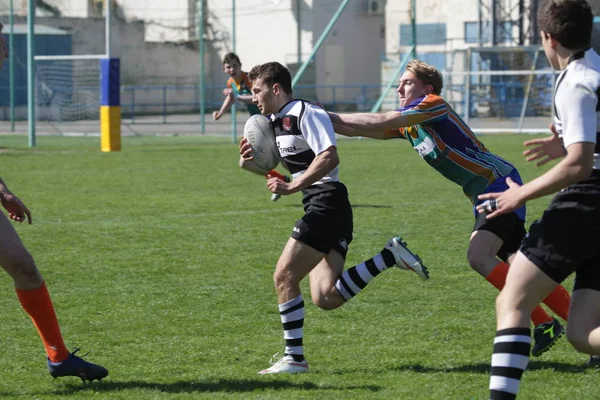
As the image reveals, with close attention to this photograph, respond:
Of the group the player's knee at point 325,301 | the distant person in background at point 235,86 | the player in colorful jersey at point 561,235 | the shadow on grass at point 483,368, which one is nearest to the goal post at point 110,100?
the distant person in background at point 235,86

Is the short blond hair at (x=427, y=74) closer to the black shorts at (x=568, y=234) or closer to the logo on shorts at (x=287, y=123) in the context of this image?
the logo on shorts at (x=287, y=123)

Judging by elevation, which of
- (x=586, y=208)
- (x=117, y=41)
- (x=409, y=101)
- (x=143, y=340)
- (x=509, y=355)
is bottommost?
(x=143, y=340)

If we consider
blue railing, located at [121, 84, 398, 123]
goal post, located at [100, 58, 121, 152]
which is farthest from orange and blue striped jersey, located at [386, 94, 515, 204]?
blue railing, located at [121, 84, 398, 123]

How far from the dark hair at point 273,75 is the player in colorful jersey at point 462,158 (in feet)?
1.13

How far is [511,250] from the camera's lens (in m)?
5.86

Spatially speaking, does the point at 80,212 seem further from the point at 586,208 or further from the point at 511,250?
the point at 586,208

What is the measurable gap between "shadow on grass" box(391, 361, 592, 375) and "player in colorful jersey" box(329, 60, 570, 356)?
0.35ft

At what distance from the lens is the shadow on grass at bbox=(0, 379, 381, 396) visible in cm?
512

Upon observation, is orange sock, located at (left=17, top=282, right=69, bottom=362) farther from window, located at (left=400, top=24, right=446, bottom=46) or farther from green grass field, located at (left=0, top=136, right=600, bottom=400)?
Result: window, located at (left=400, top=24, right=446, bottom=46)

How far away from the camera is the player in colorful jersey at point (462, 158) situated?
5.59 meters

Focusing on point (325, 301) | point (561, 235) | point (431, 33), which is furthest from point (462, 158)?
point (431, 33)

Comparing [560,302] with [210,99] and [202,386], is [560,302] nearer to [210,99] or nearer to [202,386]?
[202,386]

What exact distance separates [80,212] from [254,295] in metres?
5.64

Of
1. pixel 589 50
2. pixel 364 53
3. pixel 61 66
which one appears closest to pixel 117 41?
pixel 364 53
